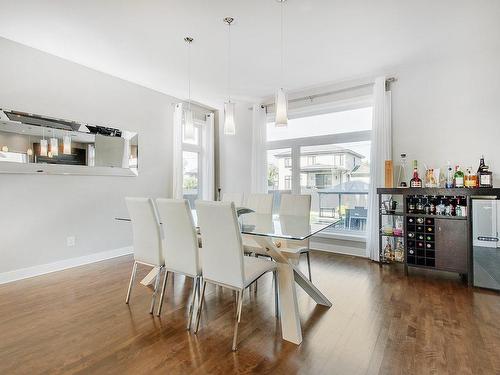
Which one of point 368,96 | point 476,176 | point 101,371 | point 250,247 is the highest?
point 368,96

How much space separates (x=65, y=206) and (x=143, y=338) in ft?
8.42

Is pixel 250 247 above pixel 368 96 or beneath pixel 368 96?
beneath

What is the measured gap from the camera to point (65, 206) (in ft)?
12.1

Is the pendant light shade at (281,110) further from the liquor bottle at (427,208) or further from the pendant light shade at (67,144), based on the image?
the pendant light shade at (67,144)

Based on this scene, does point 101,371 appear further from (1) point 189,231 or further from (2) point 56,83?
(2) point 56,83

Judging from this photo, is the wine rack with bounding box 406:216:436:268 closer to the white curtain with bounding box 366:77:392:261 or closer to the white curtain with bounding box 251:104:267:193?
the white curtain with bounding box 366:77:392:261

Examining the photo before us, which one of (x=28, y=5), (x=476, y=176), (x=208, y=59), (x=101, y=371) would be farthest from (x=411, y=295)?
(x=28, y=5)

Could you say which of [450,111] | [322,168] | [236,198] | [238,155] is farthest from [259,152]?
[450,111]

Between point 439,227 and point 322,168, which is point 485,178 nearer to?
point 439,227

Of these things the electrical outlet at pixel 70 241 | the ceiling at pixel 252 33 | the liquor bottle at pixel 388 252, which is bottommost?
the liquor bottle at pixel 388 252

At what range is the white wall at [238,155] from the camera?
541 centimetres

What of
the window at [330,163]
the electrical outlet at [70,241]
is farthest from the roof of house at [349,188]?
the electrical outlet at [70,241]

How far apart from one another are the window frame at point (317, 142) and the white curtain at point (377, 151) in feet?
0.87

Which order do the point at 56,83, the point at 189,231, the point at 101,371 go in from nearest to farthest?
1. the point at 101,371
2. the point at 189,231
3. the point at 56,83
